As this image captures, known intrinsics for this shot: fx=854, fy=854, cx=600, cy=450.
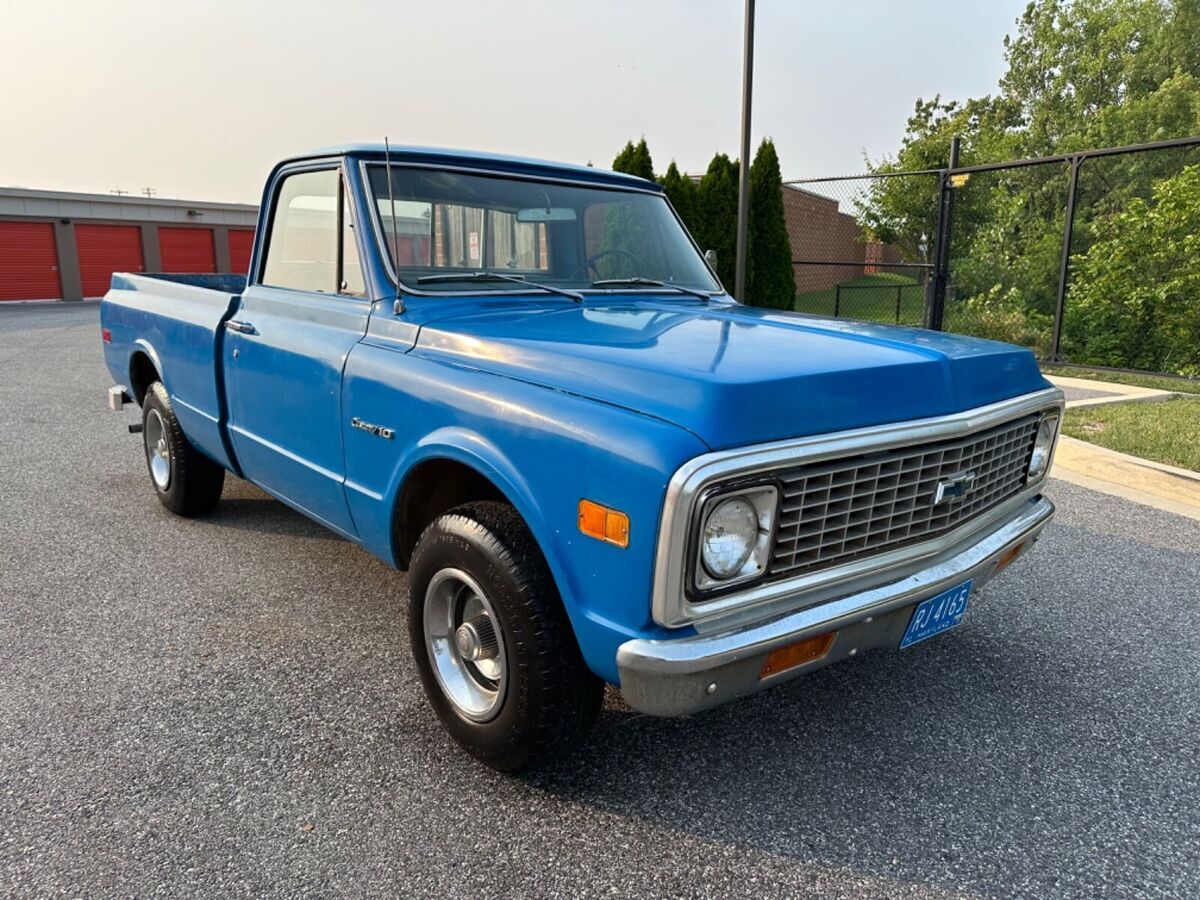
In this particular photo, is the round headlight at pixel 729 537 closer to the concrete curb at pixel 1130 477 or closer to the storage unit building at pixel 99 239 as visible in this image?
the concrete curb at pixel 1130 477

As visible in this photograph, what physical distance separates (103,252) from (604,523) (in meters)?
33.1

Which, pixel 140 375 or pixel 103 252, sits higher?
pixel 103 252

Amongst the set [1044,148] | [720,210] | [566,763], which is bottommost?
[566,763]

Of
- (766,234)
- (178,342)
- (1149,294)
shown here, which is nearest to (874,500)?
(178,342)

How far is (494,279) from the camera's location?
3.19 meters

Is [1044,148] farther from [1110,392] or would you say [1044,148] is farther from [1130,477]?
[1130,477]

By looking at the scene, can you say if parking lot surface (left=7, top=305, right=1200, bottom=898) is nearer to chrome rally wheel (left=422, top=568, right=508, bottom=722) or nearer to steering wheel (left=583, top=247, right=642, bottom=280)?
chrome rally wheel (left=422, top=568, right=508, bottom=722)

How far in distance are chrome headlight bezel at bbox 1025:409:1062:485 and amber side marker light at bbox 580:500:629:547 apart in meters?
1.81

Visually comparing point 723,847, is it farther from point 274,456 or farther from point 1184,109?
point 1184,109

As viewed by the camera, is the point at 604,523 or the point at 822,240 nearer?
the point at 604,523

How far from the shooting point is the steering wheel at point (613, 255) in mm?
3541

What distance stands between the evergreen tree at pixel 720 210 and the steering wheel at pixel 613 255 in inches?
388

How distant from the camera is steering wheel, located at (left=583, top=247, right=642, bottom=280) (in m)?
3.54

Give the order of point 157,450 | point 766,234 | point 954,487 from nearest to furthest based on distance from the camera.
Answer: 1. point 954,487
2. point 157,450
3. point 766,234
